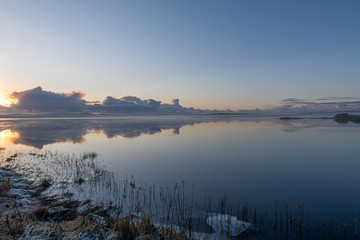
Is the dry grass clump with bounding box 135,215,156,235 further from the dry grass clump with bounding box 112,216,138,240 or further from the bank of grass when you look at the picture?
the dry grass clump with bounding box 112,216,138,240

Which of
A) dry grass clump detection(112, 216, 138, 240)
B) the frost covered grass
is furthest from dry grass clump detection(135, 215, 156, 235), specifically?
dry grass clump detection(112, 216, 138, 240)

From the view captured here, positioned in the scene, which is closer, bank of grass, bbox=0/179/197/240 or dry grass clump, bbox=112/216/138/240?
bank of grass, bbox=0/179/197/240

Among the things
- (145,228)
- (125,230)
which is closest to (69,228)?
(125,230)

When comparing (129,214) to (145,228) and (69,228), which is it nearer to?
(145,228)

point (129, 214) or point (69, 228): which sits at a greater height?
point (129, 214)

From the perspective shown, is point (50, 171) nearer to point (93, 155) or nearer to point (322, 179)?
point (93, 155)

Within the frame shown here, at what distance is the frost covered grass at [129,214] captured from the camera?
6.23 m

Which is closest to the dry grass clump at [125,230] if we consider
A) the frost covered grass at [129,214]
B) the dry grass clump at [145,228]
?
the frost covered grass at [129,214]

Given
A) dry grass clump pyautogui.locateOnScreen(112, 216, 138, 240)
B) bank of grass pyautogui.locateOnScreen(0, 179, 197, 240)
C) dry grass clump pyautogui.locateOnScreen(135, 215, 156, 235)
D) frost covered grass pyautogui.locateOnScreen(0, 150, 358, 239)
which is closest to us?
bank of grass pyautogui.locateOnScreen(0, 179, 197, 240)

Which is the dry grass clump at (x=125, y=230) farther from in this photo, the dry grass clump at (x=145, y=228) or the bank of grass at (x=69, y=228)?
the dry grass clump at (x=145, y=228)

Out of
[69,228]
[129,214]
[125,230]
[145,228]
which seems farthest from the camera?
[129,214]

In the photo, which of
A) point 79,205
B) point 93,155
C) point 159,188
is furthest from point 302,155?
point 93,155

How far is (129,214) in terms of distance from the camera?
670 cm

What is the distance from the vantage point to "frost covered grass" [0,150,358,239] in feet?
20.5
